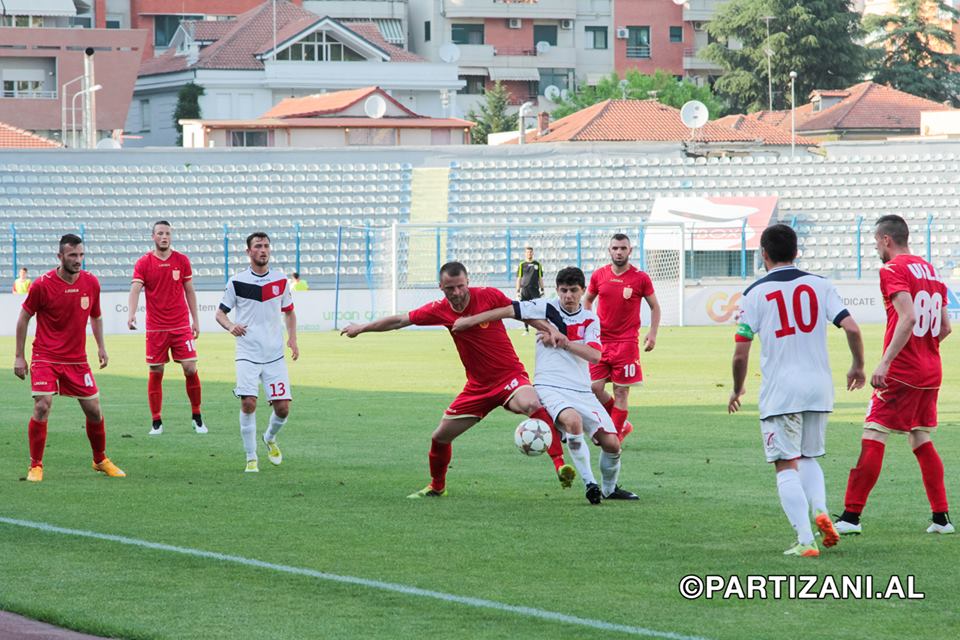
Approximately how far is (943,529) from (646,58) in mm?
86760

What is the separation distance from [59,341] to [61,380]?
0.32 m

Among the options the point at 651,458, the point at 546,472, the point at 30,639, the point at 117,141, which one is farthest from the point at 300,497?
the point at 117,141

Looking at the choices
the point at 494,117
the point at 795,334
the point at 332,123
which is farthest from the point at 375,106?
the point at 795,334

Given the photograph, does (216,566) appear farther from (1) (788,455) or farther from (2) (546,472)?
(2) (546,472)

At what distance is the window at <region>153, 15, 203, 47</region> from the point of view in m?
85.7

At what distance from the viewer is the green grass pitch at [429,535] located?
23.0ft

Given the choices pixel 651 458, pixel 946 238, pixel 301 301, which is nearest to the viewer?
pixel 651 458

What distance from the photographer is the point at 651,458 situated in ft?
43.4

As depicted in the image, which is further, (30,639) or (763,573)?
(763,573)

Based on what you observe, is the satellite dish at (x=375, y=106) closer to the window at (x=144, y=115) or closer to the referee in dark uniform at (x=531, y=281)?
the window at (x=144, y=115)

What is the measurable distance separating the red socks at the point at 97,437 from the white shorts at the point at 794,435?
615 centimetres

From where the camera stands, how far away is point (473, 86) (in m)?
89.3

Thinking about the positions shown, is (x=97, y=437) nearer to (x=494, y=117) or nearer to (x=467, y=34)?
(x=494, y=117)

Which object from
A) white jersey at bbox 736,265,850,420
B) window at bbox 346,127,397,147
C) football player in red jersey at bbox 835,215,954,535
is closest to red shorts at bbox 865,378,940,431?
football player in red jersey at bbox 835,215,954,535
